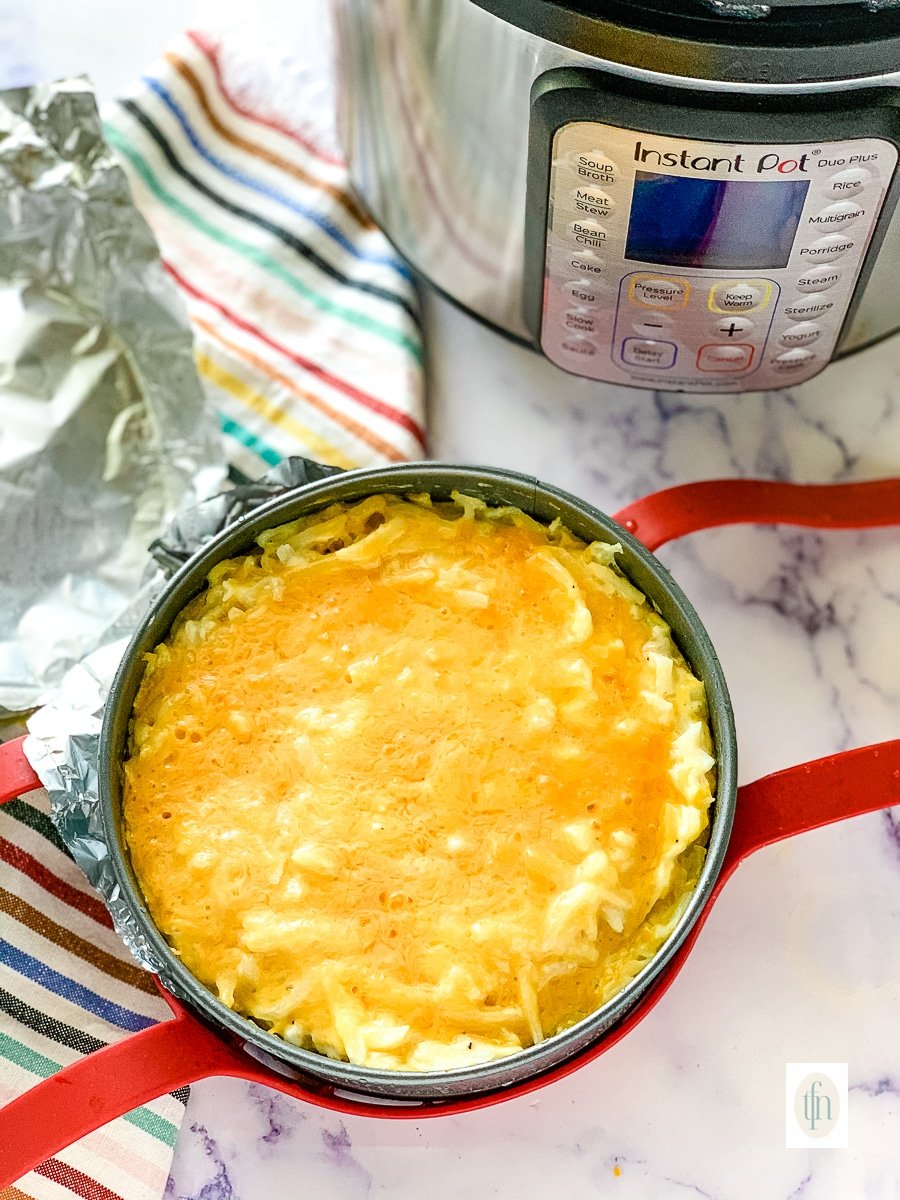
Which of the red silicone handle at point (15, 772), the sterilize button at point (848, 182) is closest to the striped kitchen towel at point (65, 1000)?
the red silicone handle at point (15, 772)

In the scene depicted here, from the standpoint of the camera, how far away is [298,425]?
3.99 ft

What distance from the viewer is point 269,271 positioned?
1262mm

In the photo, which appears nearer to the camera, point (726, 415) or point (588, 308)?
point (588, 308)

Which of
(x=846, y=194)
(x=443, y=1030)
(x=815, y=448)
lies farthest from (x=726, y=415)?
(x=443, y=1030)

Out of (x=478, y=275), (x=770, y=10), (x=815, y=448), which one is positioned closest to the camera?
(x=770, y=10)

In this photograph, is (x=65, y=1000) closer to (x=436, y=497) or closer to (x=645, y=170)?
(x=436, y=497)

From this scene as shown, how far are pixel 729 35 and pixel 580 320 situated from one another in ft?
1.02

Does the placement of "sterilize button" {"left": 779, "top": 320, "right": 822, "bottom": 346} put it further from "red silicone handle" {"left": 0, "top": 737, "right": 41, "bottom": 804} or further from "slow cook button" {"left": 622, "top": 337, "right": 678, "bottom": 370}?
"red silicone handle" {"left": 0, "top": 737, "right": 41, "bottom": 804}

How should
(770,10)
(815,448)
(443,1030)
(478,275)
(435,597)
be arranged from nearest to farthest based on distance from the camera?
(770,10)
(443,1030)
(435,597)
(478,275)
(815,448)

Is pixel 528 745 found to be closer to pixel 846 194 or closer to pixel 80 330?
pixel 846 194

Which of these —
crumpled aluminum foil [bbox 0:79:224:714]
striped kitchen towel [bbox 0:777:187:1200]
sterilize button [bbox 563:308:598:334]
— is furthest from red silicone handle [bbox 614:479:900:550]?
striped kitchen towel [bbox 0:777:187:1200]

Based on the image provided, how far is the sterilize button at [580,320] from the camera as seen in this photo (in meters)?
1.04

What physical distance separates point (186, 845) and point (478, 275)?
1.71ft

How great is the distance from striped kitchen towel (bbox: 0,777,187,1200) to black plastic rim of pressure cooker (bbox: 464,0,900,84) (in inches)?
27.0
